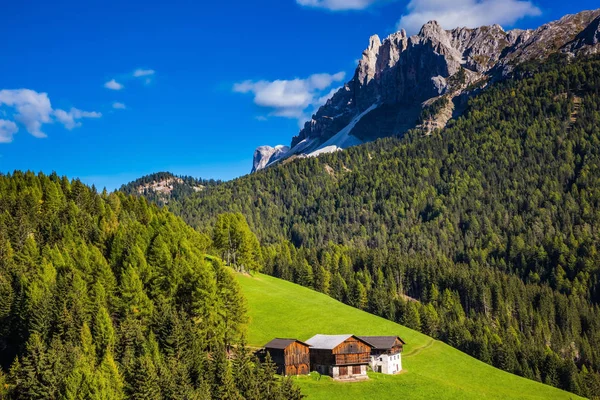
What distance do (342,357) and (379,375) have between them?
6.94 metres

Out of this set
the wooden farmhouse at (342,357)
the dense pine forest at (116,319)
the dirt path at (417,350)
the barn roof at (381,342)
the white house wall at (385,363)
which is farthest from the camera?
the dirt path at (417,350)

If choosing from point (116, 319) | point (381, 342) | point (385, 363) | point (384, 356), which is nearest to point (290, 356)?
point (381, 342)

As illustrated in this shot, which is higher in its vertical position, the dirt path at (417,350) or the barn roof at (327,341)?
the barn roof at (327,341)

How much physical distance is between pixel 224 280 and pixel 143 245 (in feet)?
63.2

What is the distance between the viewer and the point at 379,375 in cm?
7756

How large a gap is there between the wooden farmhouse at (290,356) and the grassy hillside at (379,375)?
2.15 m

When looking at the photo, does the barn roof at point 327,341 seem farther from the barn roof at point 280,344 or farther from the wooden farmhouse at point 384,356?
the wooden farmhouse at point 384,356

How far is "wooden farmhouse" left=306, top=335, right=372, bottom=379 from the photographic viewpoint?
246ft

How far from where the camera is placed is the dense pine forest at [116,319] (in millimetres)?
54281

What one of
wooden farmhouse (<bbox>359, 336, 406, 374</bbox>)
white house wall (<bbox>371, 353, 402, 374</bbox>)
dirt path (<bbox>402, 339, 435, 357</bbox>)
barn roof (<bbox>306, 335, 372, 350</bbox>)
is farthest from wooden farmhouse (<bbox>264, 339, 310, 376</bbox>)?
dirt path (<bbox>402, 339, 435, 357</bbox>)

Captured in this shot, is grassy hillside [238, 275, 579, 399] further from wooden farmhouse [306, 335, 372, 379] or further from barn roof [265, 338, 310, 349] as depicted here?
barn roof [265, 338, 310, 349]

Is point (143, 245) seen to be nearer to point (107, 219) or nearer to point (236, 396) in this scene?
point (107, 219)

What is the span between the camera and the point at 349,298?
139125mm

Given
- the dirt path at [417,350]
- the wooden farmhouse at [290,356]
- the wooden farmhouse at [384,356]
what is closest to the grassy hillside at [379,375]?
the dirt path at [417,350]
